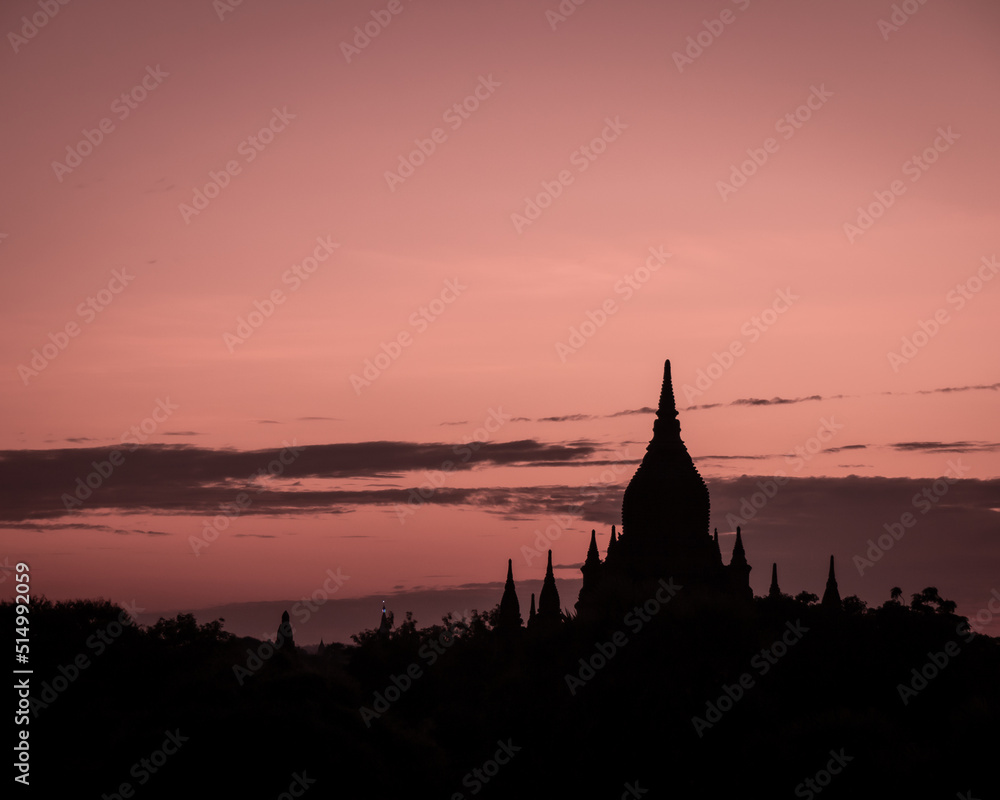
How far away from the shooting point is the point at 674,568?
87375 mm

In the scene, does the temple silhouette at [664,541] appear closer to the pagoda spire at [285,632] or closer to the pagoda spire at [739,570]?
the pagoda spire at [739,570]

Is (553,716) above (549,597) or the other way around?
the other way around

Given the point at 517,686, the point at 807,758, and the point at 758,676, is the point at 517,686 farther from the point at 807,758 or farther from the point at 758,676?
the point at 807,758

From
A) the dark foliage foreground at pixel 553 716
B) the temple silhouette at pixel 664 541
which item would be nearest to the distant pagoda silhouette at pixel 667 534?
the temple silhouette at pixel 664 541

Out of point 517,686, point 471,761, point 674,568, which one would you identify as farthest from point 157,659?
point 674,568

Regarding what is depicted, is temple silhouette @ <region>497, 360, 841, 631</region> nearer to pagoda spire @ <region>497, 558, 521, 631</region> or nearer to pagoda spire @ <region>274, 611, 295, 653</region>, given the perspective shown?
pagoda spire @ <region>497, 558, 521, 631</region>

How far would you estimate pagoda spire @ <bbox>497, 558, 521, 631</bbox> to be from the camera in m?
94.0

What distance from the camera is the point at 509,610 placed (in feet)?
313

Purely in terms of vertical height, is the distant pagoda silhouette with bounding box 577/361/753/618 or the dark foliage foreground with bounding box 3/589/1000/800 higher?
the distant pagoda silhouette with bounding box 577/361/753/618

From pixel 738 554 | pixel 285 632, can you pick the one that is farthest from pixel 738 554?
pixel 285 632

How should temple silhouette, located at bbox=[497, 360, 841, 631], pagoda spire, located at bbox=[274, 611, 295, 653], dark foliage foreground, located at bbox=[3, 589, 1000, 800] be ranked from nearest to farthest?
1. dark foliage foreground, located at bbox=[3, 589, 1000, 800]
2. pagoda spire, located at bbox=[274, 611, 295, 653]
3. temple silhouette, located at bbox=[497, 360, 841, 631]

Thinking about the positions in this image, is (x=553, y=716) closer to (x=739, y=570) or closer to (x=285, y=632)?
(x=285, y=632)

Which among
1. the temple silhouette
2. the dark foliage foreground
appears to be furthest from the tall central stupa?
the dark foliage foreground

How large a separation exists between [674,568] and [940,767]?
151ft
